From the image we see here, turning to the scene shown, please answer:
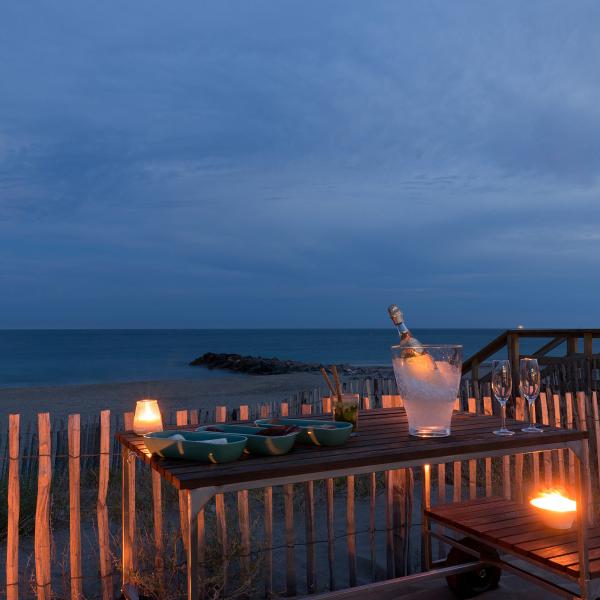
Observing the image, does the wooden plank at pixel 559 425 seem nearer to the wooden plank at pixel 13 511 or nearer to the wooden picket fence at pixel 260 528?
the wooden picket fence at pixel 260 528

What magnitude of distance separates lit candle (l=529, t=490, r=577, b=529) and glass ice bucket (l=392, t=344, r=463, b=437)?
879mm

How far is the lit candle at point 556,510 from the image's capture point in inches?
102

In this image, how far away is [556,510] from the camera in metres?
2.60

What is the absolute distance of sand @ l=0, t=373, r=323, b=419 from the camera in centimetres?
1390

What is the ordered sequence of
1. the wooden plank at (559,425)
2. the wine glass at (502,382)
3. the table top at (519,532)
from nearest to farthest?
the table top at (519,532)
the wine glass at (502,382)
the wooden plank at (559,425)

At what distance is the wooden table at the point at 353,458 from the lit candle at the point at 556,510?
0.44 m

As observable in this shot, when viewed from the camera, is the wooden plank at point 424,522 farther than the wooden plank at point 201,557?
Yes

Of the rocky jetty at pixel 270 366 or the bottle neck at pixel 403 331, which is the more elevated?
the bottle neck at pixel 403 331

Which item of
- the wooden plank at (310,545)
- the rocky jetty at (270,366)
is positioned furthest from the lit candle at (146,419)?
the rocky jetty at (270,366)

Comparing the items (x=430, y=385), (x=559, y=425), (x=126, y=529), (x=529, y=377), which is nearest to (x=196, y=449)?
(x=430, y=385)

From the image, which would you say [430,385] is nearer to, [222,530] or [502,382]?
[502,382]

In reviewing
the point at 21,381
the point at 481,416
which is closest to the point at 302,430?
the point at 481,416

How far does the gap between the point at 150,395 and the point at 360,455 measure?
1503 cm

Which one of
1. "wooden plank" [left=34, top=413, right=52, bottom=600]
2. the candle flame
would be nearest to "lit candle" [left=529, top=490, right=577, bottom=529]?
the candle flame
